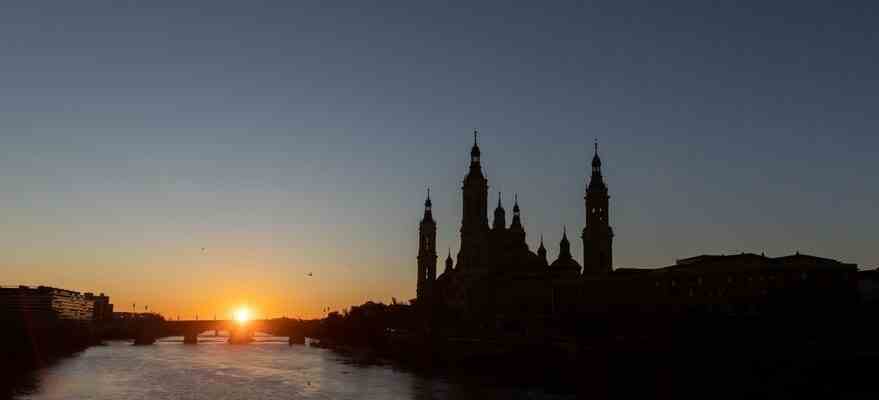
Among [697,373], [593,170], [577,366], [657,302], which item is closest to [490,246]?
[593,170]

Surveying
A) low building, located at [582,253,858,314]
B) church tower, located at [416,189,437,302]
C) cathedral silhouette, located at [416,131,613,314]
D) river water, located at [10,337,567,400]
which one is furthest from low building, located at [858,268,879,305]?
church tower, located at [416,189,437,302]

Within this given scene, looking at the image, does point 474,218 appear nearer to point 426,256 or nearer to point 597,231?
point 597,231

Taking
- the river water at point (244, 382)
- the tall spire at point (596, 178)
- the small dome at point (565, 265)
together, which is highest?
the tall spire at point (596, 178)

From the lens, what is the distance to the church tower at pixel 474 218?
150625 millimetres

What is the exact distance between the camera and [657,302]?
123 m

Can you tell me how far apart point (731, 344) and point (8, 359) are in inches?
3936

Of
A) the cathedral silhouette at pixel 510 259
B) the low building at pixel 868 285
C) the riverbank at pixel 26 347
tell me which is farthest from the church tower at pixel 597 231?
the riverbank at pixel 26 347

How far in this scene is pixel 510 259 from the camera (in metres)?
162

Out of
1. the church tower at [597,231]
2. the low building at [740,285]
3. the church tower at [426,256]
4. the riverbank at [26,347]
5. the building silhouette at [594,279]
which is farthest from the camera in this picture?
the church tower at [426,256]

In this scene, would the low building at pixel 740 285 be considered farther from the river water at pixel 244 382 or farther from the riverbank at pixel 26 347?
the riverbank at pixel 26 347

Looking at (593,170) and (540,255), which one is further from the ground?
(593,170)

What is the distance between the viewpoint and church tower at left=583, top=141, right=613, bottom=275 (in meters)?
138

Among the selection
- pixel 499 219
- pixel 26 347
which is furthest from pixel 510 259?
pixel 26 347

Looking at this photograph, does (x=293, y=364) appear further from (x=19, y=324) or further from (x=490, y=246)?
(x=19, y=324)
